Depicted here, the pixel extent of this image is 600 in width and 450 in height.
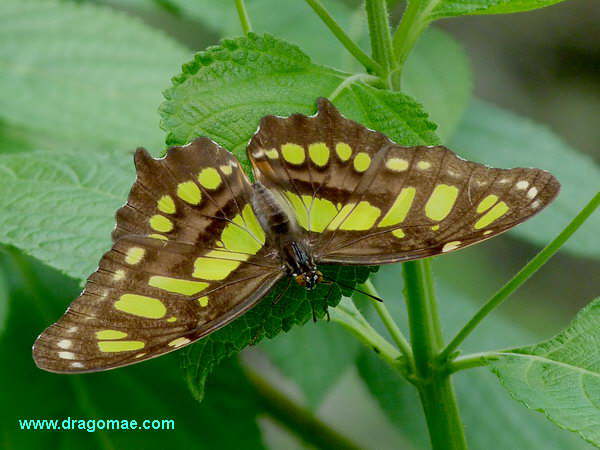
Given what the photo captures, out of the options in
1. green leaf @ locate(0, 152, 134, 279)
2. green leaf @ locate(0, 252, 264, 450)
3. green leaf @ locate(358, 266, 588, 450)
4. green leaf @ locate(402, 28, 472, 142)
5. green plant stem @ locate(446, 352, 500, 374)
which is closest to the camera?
green plant stem @ locate(446, 352, 500, 374)

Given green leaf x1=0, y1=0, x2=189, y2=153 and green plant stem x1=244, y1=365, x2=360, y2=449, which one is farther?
green leaf x1=0, y1=0, x2=189, y2=153

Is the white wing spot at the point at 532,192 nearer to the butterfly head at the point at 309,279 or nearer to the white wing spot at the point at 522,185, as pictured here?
the white wing spot at the point at 522,185

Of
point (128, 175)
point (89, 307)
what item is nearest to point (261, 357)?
point (128, 175)

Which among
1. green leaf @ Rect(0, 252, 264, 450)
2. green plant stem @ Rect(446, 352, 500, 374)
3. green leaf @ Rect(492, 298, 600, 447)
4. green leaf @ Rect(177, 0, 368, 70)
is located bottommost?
green leaf @ Rect(492, 298, 600, 447)

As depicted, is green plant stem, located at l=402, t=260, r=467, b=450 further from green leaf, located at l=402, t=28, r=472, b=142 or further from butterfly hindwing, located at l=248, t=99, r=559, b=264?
green leaf, located at l=402, t=28, r=472, b=142

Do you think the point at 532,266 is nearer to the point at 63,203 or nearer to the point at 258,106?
the point at 258,106

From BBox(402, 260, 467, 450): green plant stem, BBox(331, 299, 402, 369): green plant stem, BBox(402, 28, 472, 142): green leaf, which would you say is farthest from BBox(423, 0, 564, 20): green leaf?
BBox(402, 28, 472, 142): green leaf

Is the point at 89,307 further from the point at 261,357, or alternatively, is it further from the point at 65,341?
the point at 261,357
